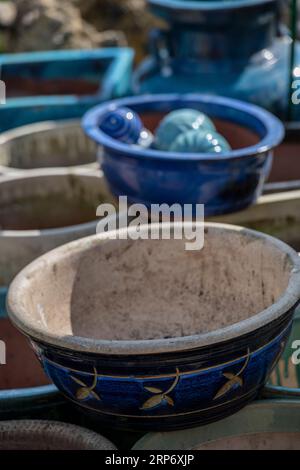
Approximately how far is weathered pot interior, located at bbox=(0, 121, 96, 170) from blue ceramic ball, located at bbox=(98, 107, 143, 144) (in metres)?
0.59

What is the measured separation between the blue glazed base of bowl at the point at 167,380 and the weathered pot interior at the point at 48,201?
4.15 ft

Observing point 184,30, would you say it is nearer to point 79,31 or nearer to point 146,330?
point 146,330

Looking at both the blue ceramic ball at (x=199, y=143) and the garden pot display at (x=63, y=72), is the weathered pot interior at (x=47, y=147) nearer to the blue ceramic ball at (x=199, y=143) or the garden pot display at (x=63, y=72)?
the garden pot display at (x=63, y=72)

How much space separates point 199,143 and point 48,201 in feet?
2.34

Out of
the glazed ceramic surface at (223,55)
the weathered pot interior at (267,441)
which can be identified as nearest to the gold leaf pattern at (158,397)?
the weathered pot interior at (267,441)

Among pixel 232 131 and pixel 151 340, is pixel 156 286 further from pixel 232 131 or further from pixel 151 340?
pixel 232 131

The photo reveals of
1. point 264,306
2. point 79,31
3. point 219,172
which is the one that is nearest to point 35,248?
point 219,172

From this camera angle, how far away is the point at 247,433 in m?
1.91

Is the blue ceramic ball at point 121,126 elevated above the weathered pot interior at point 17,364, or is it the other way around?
the blue ceramic ball at point 121,126

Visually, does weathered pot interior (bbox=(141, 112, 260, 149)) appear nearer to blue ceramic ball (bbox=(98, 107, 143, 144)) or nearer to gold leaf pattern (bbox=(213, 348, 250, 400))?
blue ceramic ball (bbox=(98, 107, 143, 144))

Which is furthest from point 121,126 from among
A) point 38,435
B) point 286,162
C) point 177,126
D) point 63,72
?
point 63,72

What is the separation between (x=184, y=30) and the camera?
3.43m

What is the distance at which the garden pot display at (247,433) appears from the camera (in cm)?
184

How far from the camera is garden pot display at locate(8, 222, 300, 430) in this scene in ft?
5.42
